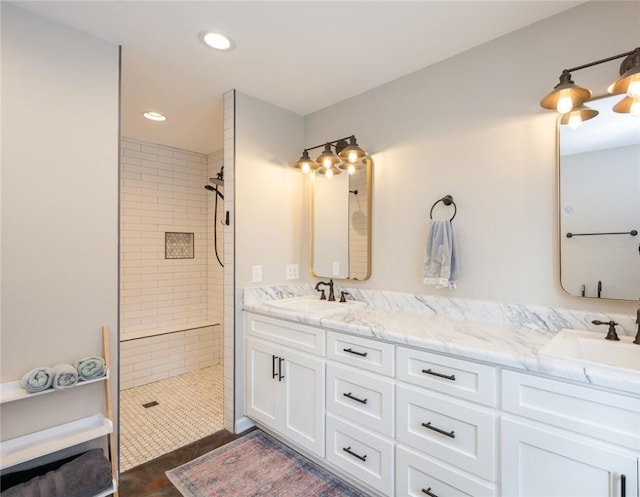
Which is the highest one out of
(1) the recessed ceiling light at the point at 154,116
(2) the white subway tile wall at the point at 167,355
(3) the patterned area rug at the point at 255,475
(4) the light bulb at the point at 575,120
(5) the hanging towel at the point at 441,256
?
(1) the recessed ceiling light at the point at 154,116

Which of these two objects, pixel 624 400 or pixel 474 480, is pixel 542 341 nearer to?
pixel 624 400

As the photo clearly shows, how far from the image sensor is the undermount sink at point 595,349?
1.29m

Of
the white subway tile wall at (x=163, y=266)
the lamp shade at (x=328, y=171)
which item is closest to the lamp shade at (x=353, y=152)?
the lamp shade at (x=328, y=171)

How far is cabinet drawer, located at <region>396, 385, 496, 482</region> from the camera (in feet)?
4.35

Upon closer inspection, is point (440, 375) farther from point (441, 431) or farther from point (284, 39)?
point (284, 39)

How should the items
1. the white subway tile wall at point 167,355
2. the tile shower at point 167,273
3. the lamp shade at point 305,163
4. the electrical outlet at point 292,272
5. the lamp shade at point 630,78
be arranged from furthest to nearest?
the tile shower at point 167,273 → the white subway tile wall at point 167,355 → the electrical outlet at point 292,272 → the lamp shade at point 305,163 → the lamp shade at point 630,78

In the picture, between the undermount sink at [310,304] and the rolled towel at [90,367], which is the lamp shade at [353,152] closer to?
the undermount sink at [310,304]

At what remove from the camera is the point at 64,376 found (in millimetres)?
1585

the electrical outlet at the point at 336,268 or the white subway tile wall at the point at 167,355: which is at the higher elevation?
the electrical outlet at the point at 336,268

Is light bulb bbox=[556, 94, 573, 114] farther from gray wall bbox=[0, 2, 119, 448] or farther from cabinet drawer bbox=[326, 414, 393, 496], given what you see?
gray wall bbox=[0, 2, 119, 448]

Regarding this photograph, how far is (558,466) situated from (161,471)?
2.07m

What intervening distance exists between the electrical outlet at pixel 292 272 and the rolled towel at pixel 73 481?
1634 mm

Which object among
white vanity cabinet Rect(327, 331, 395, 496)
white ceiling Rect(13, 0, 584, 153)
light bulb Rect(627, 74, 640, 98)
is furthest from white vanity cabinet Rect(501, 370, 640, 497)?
white ceiling Rect(13, 0, 584, 153)

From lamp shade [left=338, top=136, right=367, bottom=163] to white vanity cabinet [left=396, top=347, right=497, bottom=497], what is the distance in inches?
53.8
